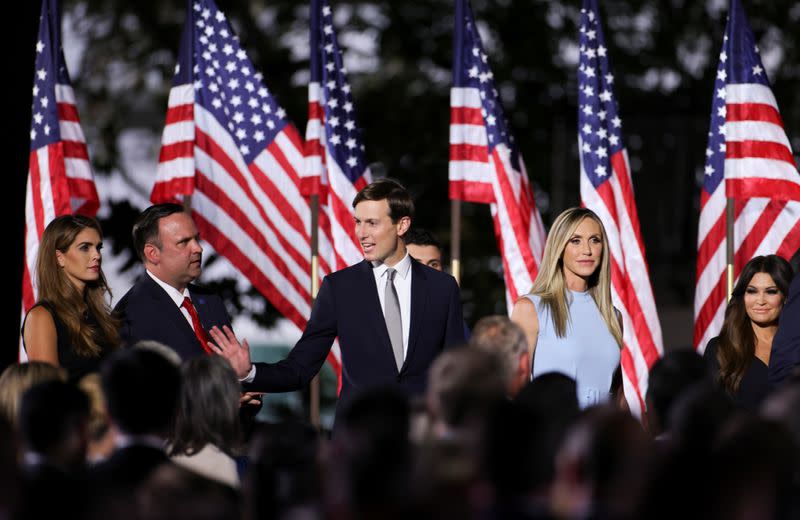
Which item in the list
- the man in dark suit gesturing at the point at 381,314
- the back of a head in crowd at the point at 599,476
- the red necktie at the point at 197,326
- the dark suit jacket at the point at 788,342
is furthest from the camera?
the red necktie at the point at 197,326

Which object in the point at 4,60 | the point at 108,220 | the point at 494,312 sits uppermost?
the point at 4,60

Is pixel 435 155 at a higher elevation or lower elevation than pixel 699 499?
higher

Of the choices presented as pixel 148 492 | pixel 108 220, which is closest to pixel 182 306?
pixel 148 492

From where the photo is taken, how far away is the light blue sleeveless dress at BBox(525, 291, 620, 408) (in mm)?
6852

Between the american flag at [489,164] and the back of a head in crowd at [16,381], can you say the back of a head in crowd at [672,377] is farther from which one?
→ the american flag at [489,164]

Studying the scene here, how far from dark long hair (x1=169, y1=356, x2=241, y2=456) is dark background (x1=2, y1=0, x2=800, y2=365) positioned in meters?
10.1

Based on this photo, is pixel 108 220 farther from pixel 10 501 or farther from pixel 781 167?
pixel 10 501

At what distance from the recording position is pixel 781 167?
8.94 meters

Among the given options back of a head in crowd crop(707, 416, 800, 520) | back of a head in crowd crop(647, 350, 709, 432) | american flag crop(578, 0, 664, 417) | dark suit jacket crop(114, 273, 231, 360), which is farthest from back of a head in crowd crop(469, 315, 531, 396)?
american flag crop(578, 0, 664, 417)

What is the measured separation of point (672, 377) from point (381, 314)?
2.37m

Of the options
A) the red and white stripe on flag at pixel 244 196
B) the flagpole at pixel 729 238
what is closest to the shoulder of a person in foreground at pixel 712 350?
the flagpole at pixel 729 238

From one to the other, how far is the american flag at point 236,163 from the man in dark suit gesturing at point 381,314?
2.34 m

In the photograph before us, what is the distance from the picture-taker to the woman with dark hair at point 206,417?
4828 millimetres

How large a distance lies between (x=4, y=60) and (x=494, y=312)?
7.02 meters
